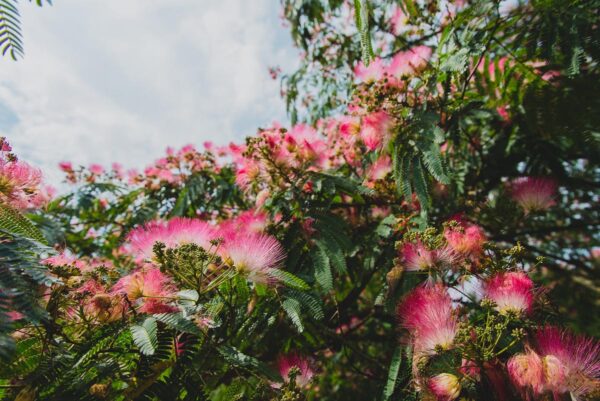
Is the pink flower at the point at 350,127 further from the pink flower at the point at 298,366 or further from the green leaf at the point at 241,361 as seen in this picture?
the green leaf at the point at 241,361

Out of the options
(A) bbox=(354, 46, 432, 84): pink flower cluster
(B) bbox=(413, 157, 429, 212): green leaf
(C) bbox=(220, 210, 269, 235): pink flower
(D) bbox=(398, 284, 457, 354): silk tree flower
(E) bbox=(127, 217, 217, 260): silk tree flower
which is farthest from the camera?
(A) bbox=(354, 46, 432, 84): pink flower cluster

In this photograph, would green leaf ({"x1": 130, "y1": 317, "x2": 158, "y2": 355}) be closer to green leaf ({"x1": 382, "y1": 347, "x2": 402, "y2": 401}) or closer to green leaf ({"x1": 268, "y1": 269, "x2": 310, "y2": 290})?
green leaf ({"x1": 268, "y1": 269, "x2": 310, "y2": 290})

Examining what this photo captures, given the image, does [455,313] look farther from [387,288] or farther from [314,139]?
[314,139]

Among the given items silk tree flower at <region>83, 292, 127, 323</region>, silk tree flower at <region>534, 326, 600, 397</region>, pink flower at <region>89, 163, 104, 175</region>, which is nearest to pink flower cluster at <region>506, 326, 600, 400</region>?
silk tree flower at <region>534, 326, 600, 397</region>

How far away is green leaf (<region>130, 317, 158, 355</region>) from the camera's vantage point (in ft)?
4.30

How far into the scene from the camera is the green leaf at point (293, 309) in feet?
5.44

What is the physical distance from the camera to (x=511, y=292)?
62.3 inches

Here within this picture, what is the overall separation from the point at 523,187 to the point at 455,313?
130cm

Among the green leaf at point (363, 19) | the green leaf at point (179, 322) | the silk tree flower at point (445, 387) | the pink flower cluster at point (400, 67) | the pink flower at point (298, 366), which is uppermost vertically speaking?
the pink flower cluster at point (400, 67)

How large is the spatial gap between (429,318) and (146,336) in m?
1.00

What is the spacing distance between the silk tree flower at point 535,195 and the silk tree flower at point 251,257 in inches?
62.1

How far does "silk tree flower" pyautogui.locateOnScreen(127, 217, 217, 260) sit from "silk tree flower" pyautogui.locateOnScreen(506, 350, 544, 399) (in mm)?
1285

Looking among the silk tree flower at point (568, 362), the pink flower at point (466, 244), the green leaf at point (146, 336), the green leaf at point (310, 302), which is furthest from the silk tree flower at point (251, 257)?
the silk tree flower at point (568, 362)

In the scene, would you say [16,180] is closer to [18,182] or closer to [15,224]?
[18,182]
